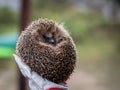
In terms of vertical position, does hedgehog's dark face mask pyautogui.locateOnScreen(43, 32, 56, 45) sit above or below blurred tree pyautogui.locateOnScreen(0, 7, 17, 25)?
below

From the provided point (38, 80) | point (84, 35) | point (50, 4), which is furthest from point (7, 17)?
point (38, 80)

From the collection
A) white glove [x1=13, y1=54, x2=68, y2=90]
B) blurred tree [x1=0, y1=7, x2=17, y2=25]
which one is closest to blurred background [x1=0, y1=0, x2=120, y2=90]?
blurred tree [x1=0, y1=7, x2=17, y2=25]

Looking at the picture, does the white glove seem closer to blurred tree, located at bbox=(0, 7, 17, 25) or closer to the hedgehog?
the hedgehog

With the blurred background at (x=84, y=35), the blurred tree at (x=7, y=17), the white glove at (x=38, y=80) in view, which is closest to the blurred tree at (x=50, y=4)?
the blurred background at (x=84, y=35)

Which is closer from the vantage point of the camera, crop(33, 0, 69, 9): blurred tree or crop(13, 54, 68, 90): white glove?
crop(13, 54, 68, 90): white glove

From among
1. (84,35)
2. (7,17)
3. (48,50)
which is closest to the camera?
(48,50)

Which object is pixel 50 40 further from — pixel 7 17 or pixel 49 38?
pixel 7 17
